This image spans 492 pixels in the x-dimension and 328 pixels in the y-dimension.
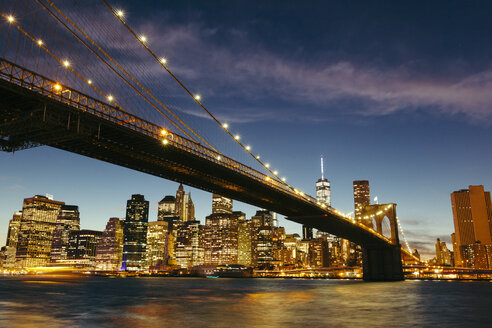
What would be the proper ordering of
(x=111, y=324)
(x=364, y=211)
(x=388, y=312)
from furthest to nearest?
(x=364, y=211)
(x=388, y=312)
(x=111, y=324)

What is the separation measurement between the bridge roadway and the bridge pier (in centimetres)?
2171

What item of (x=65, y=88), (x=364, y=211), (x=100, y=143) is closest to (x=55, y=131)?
(x=65, y=88)

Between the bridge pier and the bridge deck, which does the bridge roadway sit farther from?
the bridge pier

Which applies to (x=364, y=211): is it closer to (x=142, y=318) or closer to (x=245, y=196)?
(x=245, y=196)

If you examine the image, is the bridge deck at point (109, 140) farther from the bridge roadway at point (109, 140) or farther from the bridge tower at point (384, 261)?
the bridge tower at point (384, 261)

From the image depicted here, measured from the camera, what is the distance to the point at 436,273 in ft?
442

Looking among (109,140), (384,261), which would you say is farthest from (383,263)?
(109,140)

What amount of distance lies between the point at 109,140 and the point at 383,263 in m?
57.3

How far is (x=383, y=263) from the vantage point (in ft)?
245

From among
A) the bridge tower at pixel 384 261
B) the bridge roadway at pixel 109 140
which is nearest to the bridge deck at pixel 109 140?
the bridge roadway at pixel 109 140

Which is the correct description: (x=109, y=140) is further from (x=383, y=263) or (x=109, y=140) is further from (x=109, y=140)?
(x=383, y=263)

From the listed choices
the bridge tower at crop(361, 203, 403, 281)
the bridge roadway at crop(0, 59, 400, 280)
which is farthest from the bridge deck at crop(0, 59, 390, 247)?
the bridge tower at crop(361, 203, 403, 281)

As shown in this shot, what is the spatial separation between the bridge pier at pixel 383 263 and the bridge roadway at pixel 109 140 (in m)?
21.7

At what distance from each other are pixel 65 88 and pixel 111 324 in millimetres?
16800
